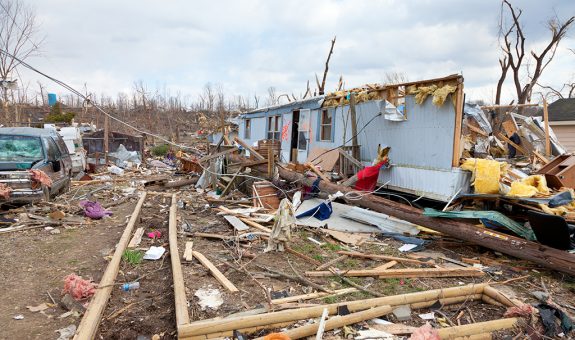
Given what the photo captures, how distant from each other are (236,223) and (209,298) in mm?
3419

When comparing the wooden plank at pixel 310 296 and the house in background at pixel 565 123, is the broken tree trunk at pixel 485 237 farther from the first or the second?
the house in background at pixel 565 123

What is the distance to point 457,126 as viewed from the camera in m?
7.82

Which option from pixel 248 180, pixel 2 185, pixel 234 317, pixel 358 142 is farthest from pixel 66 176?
pixel 234 317

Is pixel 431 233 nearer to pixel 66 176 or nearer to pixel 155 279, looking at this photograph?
pixel 155 279

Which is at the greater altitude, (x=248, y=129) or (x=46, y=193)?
(x=248, y=129)

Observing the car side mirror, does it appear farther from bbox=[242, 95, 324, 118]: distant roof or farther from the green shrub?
the green shrub

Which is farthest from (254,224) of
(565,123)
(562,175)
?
(565,123)

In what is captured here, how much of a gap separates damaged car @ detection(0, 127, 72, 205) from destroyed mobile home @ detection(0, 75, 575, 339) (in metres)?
0.44

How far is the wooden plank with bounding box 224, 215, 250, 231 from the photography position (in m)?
7.45

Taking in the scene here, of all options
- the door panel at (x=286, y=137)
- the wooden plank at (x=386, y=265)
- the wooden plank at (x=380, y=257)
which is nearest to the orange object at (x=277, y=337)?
the wooden plank at (x=386, y=265)

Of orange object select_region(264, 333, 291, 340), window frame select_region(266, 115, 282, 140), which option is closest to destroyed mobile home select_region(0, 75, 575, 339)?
orange object select_region(264, 333, 291, 340)

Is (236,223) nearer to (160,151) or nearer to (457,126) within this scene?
(457,126)

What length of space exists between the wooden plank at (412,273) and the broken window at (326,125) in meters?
7.58

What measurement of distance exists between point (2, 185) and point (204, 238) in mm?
4580
